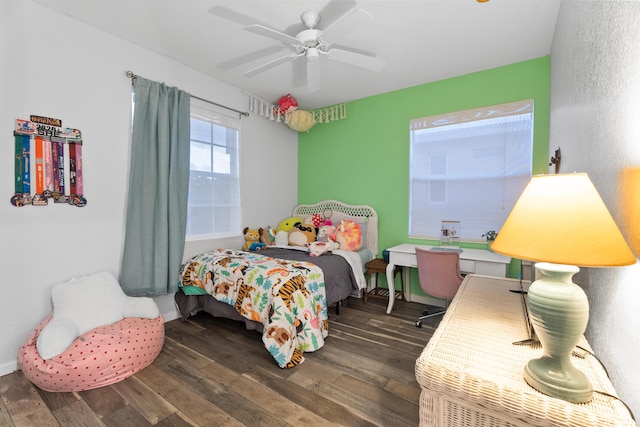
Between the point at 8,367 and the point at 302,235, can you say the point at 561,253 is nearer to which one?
the point at 302,235

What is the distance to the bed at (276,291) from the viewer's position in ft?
6.53

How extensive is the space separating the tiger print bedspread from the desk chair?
3.12ft

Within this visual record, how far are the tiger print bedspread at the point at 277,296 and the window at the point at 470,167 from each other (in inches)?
66.0

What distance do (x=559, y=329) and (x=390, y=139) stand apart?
300cm

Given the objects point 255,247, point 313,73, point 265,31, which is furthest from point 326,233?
point 265,31

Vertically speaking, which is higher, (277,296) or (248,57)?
(248,57)

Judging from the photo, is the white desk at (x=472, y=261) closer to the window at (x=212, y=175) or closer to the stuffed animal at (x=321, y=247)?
the stuffed animal at (x=321, y=247)

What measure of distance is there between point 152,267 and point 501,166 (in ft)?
11.7

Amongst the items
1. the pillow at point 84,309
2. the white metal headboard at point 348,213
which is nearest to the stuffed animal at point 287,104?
the white metal headboard at point 348,213

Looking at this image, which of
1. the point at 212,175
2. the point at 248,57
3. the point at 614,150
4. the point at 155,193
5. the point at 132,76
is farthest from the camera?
the point at 212,175

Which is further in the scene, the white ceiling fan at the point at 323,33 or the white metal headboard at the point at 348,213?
the white metal headboard at the point at 348,213

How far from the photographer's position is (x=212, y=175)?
3.08 meters

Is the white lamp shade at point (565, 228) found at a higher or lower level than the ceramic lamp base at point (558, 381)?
higher

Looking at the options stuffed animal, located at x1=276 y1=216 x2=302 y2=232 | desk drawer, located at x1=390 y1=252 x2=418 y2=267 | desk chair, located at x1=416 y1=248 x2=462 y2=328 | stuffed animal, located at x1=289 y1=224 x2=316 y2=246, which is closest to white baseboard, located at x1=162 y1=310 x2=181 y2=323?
stuffed animal, located at x1=289 y1=224 x2=316 y2=246
